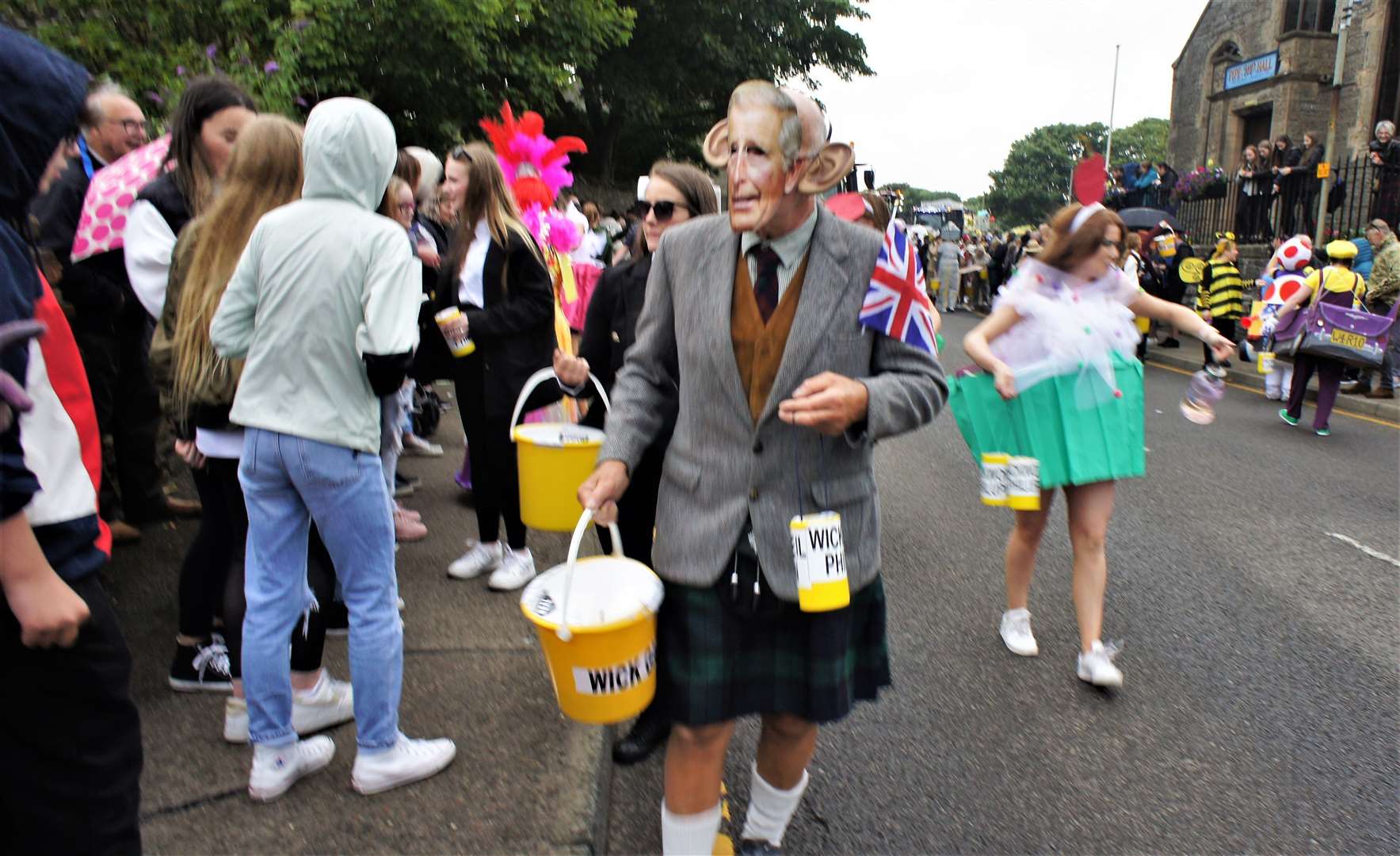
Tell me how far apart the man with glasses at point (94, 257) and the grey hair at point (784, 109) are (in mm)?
2899

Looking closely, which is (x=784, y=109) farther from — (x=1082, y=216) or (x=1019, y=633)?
(x=1019, y=633)

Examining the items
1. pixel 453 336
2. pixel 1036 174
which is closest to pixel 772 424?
pixel 453 336

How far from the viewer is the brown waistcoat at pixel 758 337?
219cm

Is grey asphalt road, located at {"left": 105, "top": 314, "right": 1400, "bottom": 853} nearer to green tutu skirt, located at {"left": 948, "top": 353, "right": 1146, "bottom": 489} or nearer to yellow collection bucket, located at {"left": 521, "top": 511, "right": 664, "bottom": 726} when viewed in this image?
yellow collection bucket, located at {"left": 521, "top": 511, "right": 664, "bottom": 726}

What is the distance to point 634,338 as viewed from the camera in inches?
137

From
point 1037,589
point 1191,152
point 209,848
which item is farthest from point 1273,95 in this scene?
point 209,848

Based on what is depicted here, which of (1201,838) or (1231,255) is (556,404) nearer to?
(1201,838)

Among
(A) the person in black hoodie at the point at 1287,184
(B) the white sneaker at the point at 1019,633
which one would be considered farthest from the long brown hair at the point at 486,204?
(A) the person in black hoodie at the point at 1287,184

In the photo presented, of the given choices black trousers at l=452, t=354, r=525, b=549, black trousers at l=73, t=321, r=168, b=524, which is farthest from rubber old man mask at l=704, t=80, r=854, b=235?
black trousers at l=73, t=321, r=168, b=524

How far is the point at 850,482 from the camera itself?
2.26 metres

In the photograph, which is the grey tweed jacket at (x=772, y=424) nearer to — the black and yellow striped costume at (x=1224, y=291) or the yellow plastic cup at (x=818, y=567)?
the yellow plastic cup at (x=818, y=567)

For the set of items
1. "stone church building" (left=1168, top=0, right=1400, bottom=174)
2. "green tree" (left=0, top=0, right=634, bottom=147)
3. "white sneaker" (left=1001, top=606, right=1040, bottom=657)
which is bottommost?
"white sneaker" (left=1001, top=606, right=1040, bottom=657)

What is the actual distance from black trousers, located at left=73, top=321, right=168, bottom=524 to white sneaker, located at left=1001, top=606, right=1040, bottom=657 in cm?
416

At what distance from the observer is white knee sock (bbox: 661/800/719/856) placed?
237 cm
